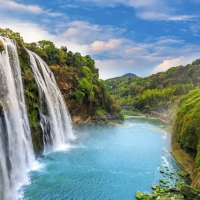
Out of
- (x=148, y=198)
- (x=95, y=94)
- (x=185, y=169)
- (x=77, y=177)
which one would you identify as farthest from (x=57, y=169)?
(x=95, y=94)

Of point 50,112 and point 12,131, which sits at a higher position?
point 50,112

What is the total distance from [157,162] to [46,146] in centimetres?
1311

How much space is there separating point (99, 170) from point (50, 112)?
Result: 1209 cm

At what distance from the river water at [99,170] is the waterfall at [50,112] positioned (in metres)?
1.83

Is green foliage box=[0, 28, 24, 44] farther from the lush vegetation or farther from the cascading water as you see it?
the cascading water

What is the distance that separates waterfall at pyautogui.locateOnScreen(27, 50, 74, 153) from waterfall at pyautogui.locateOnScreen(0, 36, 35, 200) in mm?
4055

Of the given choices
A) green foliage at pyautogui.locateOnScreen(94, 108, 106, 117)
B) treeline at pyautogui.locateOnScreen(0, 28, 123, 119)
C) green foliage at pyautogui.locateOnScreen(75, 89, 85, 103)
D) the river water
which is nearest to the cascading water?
the river water

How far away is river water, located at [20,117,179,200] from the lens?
18031 millimetres

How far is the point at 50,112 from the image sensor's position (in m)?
31.2

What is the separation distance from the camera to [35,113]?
88.8 ft

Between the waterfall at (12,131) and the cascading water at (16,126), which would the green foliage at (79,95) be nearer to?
the cascading water at (16,126)

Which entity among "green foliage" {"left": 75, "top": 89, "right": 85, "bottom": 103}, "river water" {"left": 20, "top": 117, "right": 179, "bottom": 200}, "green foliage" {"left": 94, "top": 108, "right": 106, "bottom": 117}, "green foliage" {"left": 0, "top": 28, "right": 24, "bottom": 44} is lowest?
"river water" {"left": 20, "top": 117, "right": 179, "bottom": 200}

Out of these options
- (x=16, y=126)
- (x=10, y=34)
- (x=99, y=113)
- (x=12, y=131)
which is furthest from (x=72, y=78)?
(x=12, y=131)

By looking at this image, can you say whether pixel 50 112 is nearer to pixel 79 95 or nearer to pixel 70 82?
pixel 79 95
